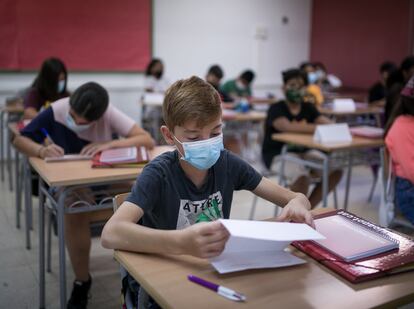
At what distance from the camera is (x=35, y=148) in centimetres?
233

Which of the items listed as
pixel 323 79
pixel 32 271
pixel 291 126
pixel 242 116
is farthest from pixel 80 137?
pixel 323 79

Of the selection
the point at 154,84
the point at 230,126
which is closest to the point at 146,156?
the point at 230,126

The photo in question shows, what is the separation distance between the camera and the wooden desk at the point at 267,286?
93 centimetres

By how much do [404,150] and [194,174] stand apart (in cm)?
135

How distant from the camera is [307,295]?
0.97 m

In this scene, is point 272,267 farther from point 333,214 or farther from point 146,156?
point 146,156

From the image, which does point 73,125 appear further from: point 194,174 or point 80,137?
point 194,174

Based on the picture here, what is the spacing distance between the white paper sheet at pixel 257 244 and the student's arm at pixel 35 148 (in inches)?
57.5

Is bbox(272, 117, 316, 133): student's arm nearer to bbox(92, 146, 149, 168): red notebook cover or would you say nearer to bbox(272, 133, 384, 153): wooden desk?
bbox(272, 133, 384, 153): wooden desk

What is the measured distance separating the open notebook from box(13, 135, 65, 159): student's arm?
146cm

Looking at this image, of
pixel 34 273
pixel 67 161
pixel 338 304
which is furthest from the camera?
pixel 34 273

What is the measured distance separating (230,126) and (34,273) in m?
3.30

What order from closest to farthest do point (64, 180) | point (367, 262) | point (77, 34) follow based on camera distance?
point (367, 262), point (64, 180), point (77, 34)

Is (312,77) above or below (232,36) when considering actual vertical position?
below
